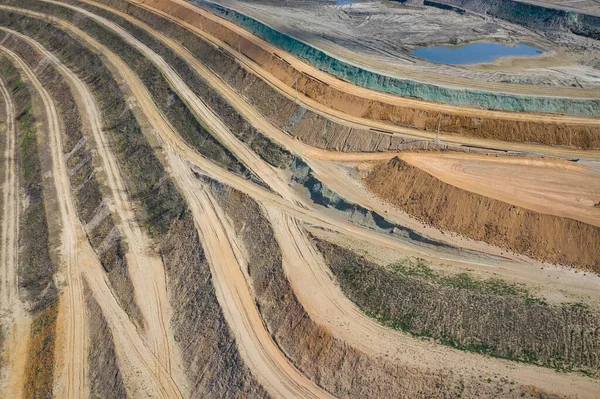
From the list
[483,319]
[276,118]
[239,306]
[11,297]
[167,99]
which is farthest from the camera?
[167,99]

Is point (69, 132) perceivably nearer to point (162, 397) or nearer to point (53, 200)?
point (53, 200)

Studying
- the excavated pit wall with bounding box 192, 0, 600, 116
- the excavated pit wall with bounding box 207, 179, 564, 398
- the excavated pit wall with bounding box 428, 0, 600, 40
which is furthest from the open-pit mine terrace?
the excavated pit wall with bounding box 428, 0, 600, 40

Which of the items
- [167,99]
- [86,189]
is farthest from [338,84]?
[86,189]

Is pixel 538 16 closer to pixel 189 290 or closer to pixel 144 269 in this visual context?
pixel 189 290

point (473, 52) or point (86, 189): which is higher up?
point (473, 52)

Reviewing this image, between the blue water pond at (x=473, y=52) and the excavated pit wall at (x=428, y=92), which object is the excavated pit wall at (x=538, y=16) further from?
the excavated pit wall at (x=428, y=92)

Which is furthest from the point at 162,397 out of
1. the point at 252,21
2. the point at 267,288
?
the point at 252,21
